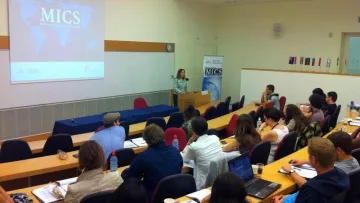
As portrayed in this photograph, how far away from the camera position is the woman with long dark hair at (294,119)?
5.57 meters

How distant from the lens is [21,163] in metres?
4.34

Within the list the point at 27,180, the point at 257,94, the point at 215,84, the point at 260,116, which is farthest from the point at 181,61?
the point at 27,180

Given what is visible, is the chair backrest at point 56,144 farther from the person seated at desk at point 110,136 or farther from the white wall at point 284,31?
the white wall at point 284,31

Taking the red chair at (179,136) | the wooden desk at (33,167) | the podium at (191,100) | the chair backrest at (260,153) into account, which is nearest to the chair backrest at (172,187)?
the chair backrest at (260,153)

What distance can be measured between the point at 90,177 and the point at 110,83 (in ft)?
21.8

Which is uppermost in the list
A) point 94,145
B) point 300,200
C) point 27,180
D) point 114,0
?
point 114,0

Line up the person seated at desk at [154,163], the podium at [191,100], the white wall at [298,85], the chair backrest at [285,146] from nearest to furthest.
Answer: the person seated at desk at [154,163] < the chair backrest at [285,146] < the white wall at [298,85] < the podium at [191,100]

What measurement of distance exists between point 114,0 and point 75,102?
2.73 metres

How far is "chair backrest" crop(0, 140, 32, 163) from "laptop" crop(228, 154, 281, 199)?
9.49 feet

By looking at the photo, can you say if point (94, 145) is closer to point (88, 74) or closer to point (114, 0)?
point (88, 74)

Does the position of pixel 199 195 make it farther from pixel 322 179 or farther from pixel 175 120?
pixel 175 120

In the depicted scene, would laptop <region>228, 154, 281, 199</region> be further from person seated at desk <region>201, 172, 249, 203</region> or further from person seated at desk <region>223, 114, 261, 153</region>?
person seated at desk <region>201, 172, 249, 203</region>

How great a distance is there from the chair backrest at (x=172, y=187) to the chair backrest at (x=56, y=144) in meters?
2.42

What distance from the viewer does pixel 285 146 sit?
4.88 m
